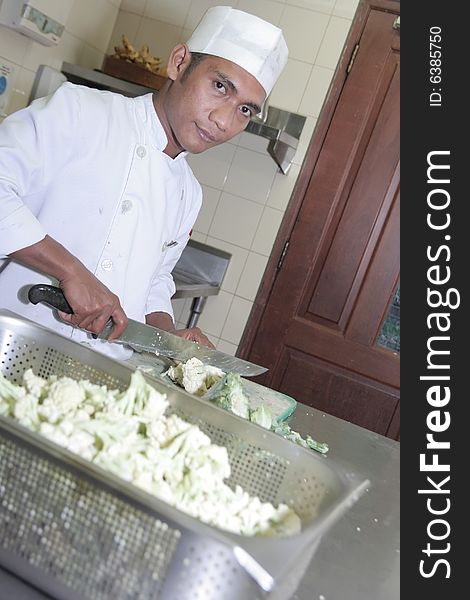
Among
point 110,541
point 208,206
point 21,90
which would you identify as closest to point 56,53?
point 21,90

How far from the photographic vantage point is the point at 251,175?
3.08 meters

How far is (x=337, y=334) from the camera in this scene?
9.95ft

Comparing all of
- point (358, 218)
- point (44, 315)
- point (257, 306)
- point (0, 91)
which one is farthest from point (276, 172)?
point (44, 315)

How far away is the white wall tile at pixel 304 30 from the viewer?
2.95 m

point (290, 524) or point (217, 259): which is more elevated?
point (217, 259)

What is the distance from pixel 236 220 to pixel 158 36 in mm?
1021

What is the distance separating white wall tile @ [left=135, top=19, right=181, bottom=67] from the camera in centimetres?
320

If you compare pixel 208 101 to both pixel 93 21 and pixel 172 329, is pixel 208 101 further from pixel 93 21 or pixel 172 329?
pixel 93 21

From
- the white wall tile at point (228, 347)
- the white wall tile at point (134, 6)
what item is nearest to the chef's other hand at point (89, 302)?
the white wall tile at point (228, 347)

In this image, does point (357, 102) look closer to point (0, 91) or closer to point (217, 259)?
point (217, 259)

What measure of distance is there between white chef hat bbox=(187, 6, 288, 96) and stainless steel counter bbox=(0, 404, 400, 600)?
83cm

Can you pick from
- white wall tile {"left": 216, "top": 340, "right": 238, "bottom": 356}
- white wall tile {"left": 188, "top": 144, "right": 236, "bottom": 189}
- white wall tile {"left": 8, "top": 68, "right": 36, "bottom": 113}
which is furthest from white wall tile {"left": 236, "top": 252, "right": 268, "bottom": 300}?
white wall tile {"left": 8, "top": 68, "right": 36, "bottom": 113}

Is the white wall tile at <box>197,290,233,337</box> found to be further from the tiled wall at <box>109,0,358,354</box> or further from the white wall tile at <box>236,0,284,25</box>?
the white wall tile at <box>236,0,284,25</box>

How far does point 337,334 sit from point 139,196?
1720 millimetres
